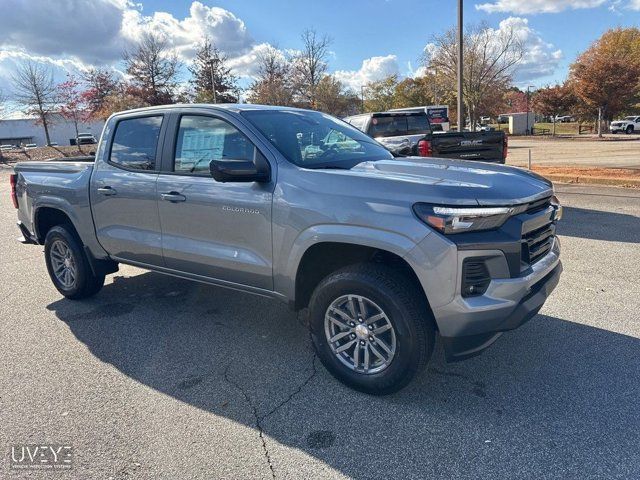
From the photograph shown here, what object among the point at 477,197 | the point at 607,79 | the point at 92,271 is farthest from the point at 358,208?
the point at 607,79

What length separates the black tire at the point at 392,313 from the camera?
2.94 metres

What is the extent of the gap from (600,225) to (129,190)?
6758mm

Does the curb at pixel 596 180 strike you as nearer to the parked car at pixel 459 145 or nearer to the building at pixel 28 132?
the parked car at pixel 459 145

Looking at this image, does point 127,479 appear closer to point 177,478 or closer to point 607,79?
point 177,478

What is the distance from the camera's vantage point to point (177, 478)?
256 centimetres

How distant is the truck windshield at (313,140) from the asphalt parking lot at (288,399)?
1.53m

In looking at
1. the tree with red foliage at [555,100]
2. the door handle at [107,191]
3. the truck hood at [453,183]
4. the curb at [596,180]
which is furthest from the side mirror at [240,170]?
the tree with red foliage at [555,100]

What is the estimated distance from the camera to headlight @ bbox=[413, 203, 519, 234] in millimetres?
2752

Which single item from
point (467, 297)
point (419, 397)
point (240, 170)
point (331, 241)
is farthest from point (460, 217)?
point (240, 170)

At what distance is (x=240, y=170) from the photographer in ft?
Answer: 10.7

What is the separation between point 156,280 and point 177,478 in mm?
3727

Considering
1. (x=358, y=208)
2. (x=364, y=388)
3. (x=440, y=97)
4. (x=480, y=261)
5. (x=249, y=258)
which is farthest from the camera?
(x=440, y=97)

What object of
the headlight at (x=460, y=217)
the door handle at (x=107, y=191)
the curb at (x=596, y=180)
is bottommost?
the curb at (x=596, y=180)

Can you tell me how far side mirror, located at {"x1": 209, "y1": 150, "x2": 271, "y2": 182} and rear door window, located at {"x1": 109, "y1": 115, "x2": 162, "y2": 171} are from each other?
115 centimetres
